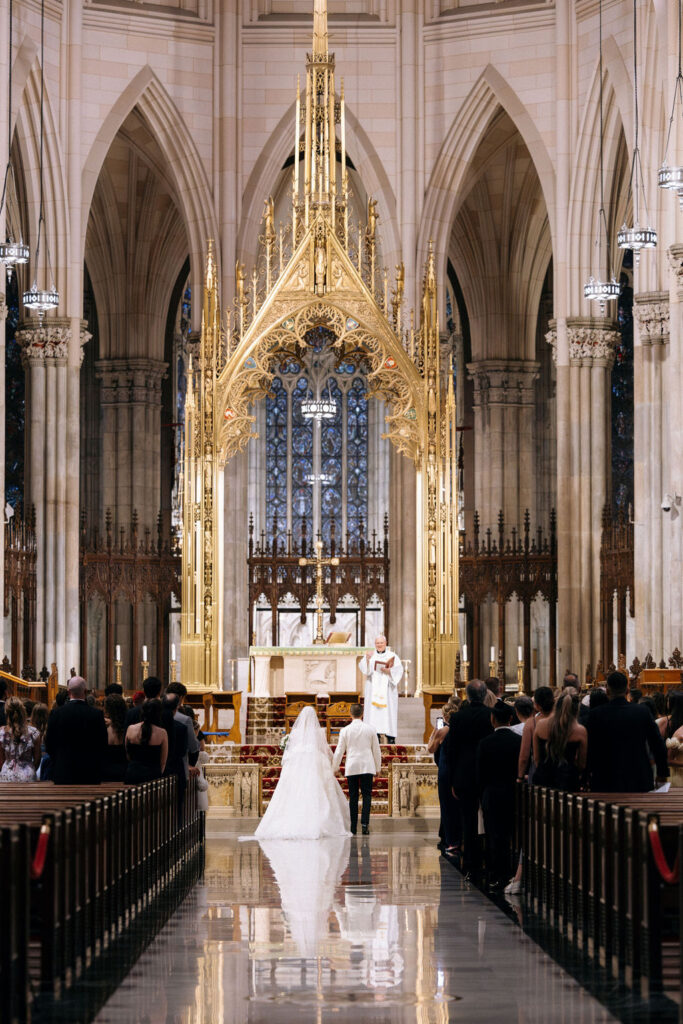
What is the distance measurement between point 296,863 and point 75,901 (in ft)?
20.2

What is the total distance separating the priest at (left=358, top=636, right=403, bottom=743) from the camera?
2050 cm

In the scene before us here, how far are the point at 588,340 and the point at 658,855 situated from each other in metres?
20.0

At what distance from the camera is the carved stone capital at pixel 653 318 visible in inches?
971

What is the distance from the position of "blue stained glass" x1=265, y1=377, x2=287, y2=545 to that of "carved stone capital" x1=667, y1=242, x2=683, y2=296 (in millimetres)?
15977

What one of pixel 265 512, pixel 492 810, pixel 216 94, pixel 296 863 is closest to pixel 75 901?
pixel 492 810

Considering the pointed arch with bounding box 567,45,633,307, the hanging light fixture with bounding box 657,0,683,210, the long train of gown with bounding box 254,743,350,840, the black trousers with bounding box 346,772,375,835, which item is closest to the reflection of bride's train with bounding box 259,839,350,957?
the long train of gown with bounding box 254,743,350,840

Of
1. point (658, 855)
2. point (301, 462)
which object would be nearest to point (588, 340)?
point (301, 462)

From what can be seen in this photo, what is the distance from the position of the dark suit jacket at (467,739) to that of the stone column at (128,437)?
2044cm

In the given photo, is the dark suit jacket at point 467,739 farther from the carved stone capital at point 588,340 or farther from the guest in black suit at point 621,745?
the carved stone capital at point 588,340

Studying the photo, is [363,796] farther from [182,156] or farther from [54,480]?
[182,156]

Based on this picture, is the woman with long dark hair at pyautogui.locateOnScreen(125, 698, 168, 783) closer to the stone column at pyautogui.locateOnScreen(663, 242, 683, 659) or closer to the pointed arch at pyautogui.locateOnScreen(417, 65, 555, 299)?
the stone column at pyautogui.locateOnScreen(663, 242, 683, 659)

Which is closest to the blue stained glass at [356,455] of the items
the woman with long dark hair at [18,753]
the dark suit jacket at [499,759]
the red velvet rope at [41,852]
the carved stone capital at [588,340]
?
the carved stone capital at [588,340]

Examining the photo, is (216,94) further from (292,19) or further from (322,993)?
(322,993)

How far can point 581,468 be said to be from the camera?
2722 cm
